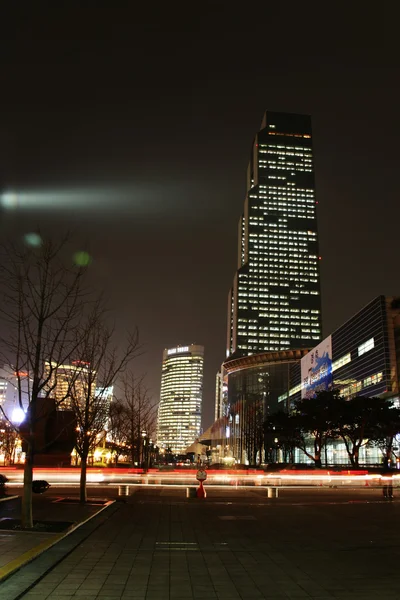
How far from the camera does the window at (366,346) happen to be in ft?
292

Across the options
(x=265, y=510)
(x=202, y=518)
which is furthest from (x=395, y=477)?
(x=202, y=518)

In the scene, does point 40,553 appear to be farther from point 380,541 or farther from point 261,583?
point 380,541

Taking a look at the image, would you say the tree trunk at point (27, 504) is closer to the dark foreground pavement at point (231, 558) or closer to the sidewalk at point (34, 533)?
the sidewalk at point (34, 533)

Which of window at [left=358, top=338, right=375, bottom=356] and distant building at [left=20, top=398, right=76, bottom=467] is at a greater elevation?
window at [left=358, top=338, right=375, bottom=356]

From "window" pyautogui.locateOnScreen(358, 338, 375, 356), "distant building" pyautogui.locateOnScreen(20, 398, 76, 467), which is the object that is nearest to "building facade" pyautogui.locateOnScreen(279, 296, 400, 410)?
"window" pyautogui.locateOnScreen(358, 338, 375, 356)

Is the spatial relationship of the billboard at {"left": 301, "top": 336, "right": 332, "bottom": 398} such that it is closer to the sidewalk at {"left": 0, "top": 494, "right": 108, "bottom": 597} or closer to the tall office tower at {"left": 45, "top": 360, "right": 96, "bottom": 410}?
the tall office tower at {"left": 45, "top": 360, "right": 96, "bottom": 410}

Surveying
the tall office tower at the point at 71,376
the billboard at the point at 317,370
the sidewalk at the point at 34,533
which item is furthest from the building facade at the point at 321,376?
the sidewalk at the point at 34,533

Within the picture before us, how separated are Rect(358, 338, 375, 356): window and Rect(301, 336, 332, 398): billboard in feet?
54.3

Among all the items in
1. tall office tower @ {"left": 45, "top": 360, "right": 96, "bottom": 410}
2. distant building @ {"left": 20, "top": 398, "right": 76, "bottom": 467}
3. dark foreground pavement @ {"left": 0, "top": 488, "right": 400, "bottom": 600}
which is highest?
tall office tower @ {"left": 45, "top": 360, "right": 96, "bottom": 410}

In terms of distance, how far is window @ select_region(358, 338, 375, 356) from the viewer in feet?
292

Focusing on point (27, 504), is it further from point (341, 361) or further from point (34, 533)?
point (341, 361)

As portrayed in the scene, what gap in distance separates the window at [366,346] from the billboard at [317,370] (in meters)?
16.6

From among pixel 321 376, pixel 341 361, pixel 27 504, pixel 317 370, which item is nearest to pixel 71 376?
pixel 27 504

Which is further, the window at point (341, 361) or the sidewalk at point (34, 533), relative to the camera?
the window at point (341, 361)
